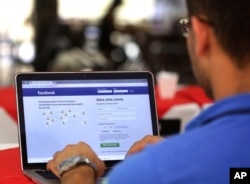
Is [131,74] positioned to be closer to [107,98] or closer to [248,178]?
[107,98]

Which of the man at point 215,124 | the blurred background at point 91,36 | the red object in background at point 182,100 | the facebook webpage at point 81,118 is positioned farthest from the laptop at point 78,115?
the blurred background at point 91,36

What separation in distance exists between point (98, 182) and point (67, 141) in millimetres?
250

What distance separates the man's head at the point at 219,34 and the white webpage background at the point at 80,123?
58cm

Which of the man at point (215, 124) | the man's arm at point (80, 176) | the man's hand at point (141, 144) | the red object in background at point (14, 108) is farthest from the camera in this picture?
the red object in background at point (14, 108)

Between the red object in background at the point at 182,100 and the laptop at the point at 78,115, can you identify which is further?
the red object in background at the point at 182,100

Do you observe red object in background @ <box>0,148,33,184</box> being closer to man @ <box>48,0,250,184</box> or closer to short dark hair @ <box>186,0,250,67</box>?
man @ <box>48,0,250,184</box>

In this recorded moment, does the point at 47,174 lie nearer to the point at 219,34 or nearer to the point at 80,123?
the point at 80,123

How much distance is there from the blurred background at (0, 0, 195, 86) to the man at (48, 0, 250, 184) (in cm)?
508

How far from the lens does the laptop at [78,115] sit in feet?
5.54

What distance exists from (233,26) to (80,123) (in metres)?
0.72

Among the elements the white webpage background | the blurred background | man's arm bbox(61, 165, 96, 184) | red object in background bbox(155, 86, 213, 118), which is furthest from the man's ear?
the blurred background

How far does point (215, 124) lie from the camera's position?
43.0 inches

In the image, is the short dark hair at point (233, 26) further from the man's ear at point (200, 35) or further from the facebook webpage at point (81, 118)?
the facebook webpage at point (81, 118)

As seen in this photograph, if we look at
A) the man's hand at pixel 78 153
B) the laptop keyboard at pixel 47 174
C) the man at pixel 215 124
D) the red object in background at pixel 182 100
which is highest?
the man at pixel 215 124
